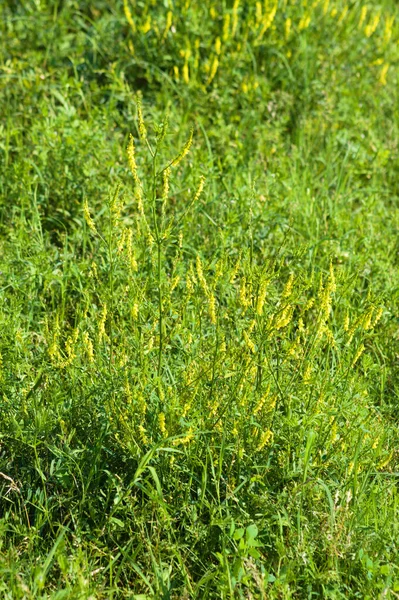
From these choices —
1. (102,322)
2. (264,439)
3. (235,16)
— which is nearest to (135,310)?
(102,322)

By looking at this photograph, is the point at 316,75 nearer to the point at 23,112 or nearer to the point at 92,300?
the point at 23,112

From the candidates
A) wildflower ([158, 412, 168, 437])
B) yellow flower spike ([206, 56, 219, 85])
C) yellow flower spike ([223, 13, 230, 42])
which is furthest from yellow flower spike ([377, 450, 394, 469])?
yellow flower spike ([223, 13, 230, 42])

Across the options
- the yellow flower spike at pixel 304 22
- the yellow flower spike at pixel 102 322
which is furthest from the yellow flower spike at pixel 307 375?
the yellow flower spike at pixel 304 22

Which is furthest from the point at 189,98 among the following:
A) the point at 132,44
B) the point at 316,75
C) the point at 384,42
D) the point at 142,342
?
the point at 142,342

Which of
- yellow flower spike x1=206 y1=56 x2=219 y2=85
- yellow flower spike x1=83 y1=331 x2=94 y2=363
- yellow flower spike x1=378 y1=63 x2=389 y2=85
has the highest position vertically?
yellow flower spike x1=206 y1=56 x2=219 y2=85

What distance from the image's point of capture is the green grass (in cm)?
268

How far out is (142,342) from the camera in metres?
2.81

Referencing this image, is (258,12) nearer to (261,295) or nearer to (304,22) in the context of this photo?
(304,22)

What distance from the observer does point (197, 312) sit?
3.04 m

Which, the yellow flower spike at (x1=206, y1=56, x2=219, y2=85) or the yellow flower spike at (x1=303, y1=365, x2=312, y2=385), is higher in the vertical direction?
the yellow flower spike at (x1=206, y1=56, x2=219, y2=85)

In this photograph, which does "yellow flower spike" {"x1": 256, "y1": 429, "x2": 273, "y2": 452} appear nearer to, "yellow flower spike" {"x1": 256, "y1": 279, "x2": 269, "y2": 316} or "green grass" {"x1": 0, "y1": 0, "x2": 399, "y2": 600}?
"green grass" {"x1": 0, "y1": 0, "x2": 399, "y2": 600}

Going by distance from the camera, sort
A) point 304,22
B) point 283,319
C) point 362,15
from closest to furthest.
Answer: point 283,319 → point 304,22 → point 362,15

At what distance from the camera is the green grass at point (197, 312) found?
2682 mm

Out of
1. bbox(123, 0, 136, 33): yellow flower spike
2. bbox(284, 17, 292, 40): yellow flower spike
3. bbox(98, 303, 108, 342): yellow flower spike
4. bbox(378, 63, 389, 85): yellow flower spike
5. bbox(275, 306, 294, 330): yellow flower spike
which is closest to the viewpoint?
bbox(275, 306, 294, 330): yellow flower spike
